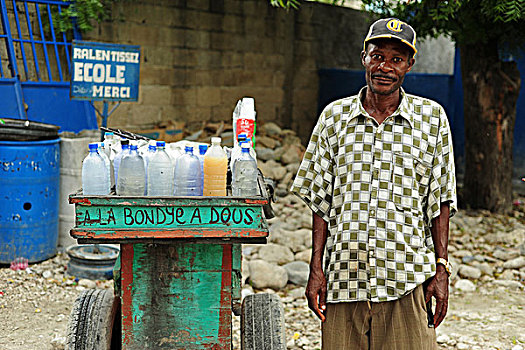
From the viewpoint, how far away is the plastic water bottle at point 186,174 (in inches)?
108

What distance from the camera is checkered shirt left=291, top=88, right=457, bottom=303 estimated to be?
2506 mm

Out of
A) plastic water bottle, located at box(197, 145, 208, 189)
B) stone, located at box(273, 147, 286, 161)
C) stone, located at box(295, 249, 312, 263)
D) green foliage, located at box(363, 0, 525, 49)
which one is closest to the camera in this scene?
plastic water bottle, located at box(197, 145, 208, 189)

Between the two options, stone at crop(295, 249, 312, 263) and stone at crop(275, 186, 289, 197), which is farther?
stone at crop(275, 186, 289, 197)

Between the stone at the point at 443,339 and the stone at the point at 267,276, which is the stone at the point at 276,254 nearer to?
the stone at the point at 267,276

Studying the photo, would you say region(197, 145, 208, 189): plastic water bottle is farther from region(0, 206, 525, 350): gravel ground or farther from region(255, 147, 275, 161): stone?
region(255, 147, 275, 161): stone

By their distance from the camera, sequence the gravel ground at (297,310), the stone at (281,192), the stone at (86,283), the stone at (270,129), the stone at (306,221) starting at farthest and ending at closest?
the stone at (270,129) < the stone at (281,192) < the stone at (306,221) < the stone at (86,283) < the gravel ground at (297,310)

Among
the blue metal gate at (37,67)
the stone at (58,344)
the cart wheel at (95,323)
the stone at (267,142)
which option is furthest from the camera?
the stone at (267,142)

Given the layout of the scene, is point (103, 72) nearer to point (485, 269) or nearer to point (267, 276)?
point (267, 276)

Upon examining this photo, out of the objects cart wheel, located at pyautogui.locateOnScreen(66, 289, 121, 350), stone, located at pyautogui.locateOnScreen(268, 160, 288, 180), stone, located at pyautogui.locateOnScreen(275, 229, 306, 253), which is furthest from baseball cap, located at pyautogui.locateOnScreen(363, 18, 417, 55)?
stone, located at pyautogui.locateOnScreen(268, 160, 288, 180)

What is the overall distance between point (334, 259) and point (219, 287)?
0.65 m

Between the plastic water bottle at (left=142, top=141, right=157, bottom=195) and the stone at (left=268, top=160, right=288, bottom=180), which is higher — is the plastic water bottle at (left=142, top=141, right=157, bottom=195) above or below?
above

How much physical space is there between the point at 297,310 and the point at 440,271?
8.19ft

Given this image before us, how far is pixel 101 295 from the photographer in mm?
3285

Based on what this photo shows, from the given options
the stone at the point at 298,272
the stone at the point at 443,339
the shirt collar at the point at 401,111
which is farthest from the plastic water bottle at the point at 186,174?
the stone at the point at 298,272
